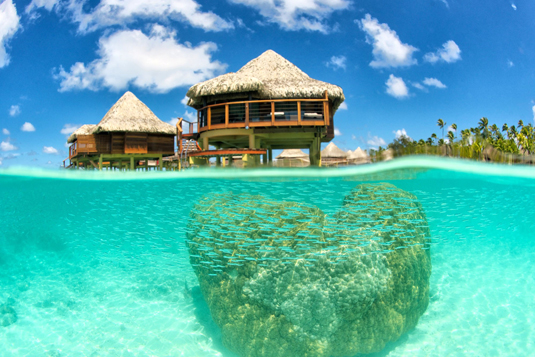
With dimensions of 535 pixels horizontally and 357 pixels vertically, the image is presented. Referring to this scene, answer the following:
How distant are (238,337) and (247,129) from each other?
11294 mm

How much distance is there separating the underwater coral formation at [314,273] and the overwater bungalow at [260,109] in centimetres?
780

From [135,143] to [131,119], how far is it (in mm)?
1787

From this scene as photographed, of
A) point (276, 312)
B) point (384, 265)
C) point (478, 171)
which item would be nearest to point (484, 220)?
point (478, 171)

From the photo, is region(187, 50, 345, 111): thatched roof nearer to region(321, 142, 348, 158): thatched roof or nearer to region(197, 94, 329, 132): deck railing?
region(197, 94, 329, 132): deck railing

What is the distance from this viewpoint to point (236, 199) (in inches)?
359

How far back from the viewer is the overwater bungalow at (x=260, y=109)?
1505cm

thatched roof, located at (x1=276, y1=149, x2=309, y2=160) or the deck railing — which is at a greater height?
the deck railing

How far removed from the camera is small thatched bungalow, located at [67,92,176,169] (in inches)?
766

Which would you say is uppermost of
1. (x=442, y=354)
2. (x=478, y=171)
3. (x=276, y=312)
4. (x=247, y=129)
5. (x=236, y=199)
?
(x=247, y=129)

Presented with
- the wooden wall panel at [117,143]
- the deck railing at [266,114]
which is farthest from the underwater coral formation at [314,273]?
the wooden wall panel at [117,143]

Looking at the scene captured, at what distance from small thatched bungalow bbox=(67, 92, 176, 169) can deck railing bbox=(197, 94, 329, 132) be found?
5.68m

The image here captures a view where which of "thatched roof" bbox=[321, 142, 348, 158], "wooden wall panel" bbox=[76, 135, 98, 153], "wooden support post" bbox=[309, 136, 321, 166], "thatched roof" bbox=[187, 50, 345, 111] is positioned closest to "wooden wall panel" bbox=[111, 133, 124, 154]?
"wooden wall panel" bbox=[76, 135, 98, 153]

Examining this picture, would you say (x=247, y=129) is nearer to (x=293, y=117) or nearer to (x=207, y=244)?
(x=293, y=117)

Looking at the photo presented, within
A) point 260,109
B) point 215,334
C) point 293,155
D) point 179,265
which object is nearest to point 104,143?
point 260,109
